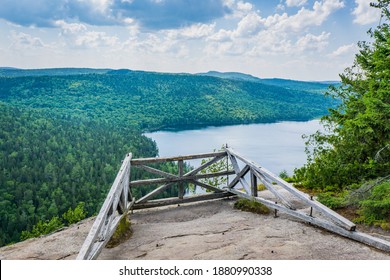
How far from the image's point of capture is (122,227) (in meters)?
5.58

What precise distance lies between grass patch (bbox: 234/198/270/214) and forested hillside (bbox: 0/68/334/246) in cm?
4651

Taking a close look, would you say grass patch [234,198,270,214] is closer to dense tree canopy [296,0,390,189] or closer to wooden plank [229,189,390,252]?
wooden plank [229,189,390,252]

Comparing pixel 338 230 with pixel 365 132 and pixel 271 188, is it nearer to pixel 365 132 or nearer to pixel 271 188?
pixel 271 188

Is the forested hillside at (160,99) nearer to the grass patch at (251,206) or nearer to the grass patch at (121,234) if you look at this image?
the grass patch at (251,206)

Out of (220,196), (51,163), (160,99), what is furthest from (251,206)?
(160,99)

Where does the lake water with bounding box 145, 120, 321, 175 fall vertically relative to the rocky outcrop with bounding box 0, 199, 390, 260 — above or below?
below

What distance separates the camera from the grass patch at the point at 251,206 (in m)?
6.57

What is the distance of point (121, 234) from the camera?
214 inches

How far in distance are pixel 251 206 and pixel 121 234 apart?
2.59m

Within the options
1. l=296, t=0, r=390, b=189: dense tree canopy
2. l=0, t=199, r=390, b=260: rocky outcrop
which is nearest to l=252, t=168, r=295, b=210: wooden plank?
l=0, t=199, r=390, b=260: rocky outcrop

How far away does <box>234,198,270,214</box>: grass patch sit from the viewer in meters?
6.57
